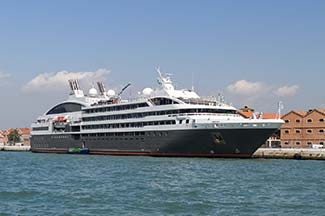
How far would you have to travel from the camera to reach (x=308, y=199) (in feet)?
82.8

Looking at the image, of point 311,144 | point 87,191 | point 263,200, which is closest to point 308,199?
point 263,200

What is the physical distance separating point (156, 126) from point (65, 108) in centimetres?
2959

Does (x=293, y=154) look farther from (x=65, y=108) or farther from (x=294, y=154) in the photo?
(x=65, y=108)

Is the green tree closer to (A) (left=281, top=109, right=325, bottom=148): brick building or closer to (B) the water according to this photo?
(A) (left=281, top=109, right=325, bottom=148): brick building

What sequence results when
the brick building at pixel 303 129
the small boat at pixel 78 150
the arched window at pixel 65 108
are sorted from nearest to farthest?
the small boat at pixel 78 150 → the arched window at pixel 65 108 → the brick building at pixel 303 129

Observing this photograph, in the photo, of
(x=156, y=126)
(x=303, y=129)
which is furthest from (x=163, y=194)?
(x=303, y=129)

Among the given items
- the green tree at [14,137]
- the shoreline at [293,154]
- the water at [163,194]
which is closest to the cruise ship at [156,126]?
the shoreline at [293,154]

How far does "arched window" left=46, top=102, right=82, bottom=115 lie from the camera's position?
8854cm

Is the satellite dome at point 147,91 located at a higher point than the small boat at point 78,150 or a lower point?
higher

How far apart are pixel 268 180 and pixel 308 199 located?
8.88 meters

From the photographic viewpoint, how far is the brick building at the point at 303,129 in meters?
Result: 90.9

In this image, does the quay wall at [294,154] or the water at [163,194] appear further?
the quay wall at [294,154]

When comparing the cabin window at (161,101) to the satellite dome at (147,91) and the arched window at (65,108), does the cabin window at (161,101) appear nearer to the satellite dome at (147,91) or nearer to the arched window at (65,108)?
the satellite dome at (147,91)

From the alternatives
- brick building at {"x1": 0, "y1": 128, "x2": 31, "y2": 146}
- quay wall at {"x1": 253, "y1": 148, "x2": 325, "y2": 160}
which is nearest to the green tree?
brick building at {"x1": 0, "y1": 128, "x2": 31, "y2": 146}
